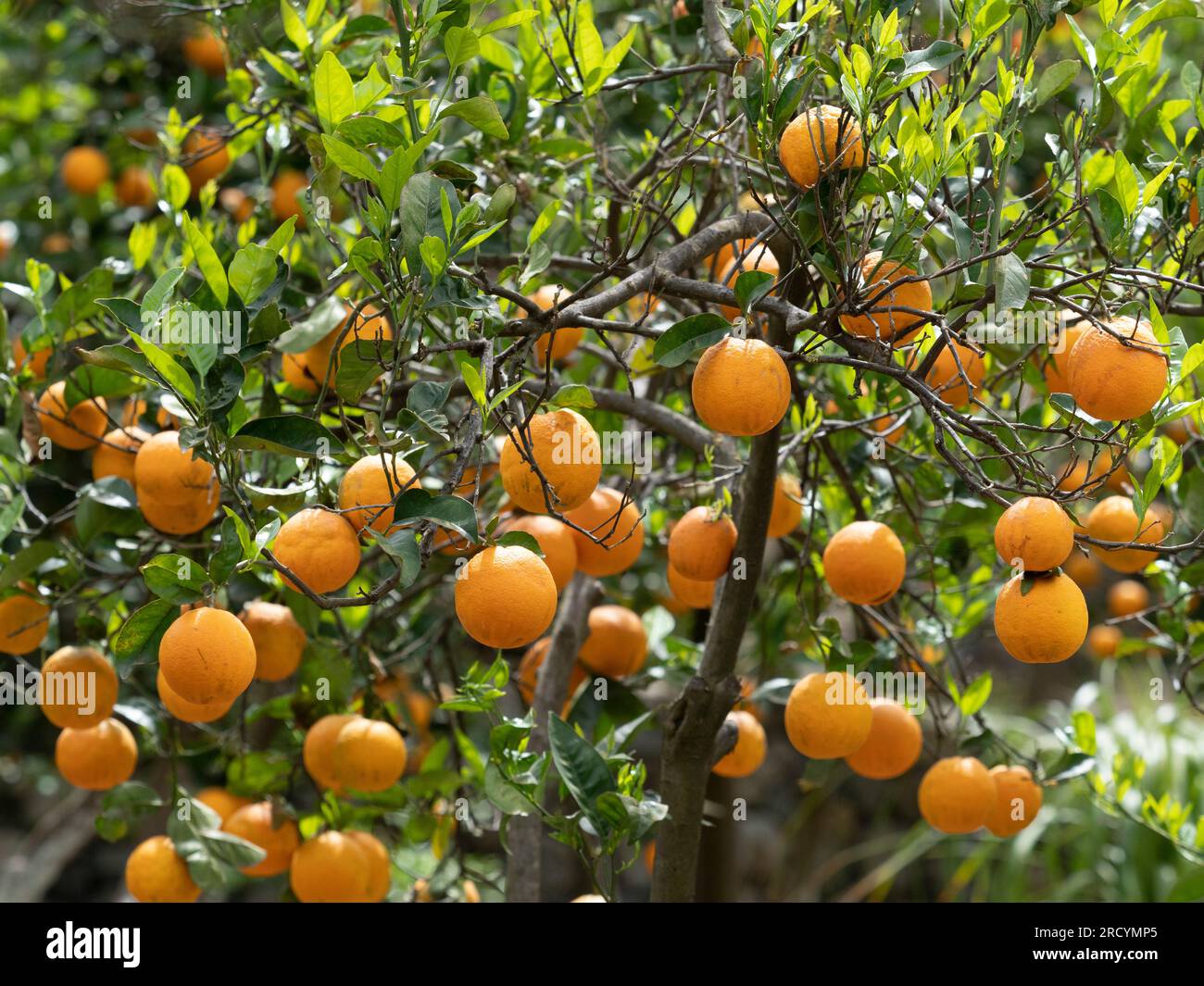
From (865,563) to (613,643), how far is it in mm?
573

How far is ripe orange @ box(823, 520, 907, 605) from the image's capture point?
4.27 feet

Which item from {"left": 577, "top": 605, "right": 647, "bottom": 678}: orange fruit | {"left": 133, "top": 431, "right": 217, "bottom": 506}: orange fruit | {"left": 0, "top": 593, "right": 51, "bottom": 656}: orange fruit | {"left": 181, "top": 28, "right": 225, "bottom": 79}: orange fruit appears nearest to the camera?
{"left": 133, "top": 431, "right": 217, "bottom": 506}: orange fruit

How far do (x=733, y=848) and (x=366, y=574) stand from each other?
3.76 feet

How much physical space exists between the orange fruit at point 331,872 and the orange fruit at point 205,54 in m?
1.77

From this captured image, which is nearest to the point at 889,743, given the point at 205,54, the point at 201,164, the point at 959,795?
the point at 959,795

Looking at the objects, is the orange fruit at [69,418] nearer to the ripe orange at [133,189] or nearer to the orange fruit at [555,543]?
the orange fruit at [555,543]

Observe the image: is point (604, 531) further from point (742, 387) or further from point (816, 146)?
point (816, 146)

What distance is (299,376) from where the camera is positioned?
1.53 meters

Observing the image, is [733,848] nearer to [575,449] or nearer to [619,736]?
[619,736]

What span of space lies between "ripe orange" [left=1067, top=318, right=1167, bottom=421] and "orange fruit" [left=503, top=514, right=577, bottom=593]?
1.94ft

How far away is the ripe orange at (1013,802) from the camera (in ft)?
5.11

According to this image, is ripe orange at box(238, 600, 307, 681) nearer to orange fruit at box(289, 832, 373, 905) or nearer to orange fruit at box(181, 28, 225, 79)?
orange fruit at box(289, 832, 373, 905)

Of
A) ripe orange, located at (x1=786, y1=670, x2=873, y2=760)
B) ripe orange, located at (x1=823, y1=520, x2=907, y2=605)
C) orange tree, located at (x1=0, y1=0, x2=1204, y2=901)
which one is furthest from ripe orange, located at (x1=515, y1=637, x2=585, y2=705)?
ripe orange, located at (x1=823, y1=520, x2=907, y2=605)
